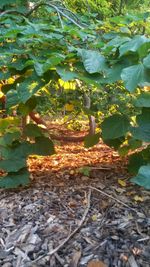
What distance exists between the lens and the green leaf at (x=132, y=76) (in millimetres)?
1306

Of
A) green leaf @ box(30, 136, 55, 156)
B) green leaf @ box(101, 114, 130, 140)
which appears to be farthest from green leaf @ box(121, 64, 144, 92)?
green leaf @ box(30, 136, 55, 156)

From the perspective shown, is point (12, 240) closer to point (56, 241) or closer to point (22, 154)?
point (56, 241)

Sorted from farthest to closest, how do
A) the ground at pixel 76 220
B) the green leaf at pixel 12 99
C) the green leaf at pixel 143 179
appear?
the green leaf at pixel 12 99, the ground at pixel 76 220, the green leaf at pixel 143 179

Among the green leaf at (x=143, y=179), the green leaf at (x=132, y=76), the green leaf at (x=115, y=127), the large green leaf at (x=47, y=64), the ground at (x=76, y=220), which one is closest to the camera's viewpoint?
the green leaf at (x=143, y=179)

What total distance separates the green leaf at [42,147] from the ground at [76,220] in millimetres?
197

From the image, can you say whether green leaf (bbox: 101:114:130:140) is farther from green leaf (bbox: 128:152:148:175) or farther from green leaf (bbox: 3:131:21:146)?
green leaf (bbox: 3:131:21:146)

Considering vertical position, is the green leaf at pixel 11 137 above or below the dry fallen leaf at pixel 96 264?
above

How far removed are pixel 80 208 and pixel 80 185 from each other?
0.23 meters

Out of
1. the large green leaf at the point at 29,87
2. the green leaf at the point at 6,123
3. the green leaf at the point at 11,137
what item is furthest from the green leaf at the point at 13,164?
the large green leaf at the point at 29,87

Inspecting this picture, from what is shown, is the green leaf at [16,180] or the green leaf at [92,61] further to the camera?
the green leaf at [16,180]

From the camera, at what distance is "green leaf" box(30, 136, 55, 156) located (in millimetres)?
2033

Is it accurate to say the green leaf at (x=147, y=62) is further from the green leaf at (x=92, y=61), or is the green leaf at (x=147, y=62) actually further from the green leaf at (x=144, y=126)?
the green leaf at (x=144, y=126)

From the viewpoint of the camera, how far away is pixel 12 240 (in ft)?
5.40

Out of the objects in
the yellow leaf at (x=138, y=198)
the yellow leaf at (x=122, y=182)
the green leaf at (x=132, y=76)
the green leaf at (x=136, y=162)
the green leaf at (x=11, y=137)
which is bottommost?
the yellow leaf at (x=122, y=182)
